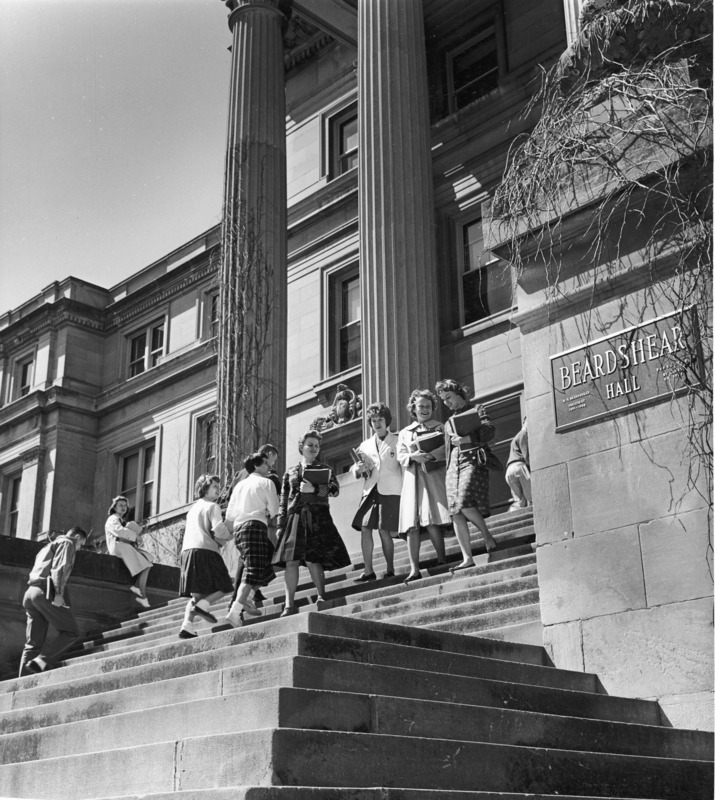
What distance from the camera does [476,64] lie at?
25.5 meters

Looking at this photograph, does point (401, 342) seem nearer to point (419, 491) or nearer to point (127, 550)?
point (127, 550)

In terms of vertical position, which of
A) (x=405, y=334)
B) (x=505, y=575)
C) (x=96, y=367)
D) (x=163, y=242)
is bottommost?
(x=505, y=575)

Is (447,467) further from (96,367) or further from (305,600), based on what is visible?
(96,367)

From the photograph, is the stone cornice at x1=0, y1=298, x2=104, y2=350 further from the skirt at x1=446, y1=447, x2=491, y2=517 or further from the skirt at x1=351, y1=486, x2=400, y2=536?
the skirt at x1=446, y1=447, x2=491, y2=517

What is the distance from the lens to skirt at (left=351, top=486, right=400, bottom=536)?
1193cm

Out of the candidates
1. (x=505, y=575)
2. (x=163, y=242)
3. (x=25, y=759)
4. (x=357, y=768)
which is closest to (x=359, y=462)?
(x=505, y=575)

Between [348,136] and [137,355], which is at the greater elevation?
[348,136]

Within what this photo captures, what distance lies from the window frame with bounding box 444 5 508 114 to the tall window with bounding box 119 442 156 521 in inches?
579

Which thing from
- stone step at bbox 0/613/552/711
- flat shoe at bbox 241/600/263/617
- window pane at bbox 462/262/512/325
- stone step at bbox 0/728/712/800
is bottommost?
stone step at bbox 0/728/712/800

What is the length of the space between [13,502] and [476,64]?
21508 mm

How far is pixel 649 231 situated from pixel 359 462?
16.2 feet

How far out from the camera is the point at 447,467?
37.5ft

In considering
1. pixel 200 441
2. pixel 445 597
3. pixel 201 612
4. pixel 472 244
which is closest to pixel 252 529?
pixel 201 612

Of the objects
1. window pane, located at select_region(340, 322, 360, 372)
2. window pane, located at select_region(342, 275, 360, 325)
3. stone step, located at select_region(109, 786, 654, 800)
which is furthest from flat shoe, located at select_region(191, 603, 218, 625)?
window pane, located at select_region(342, 275, 360, 325)
